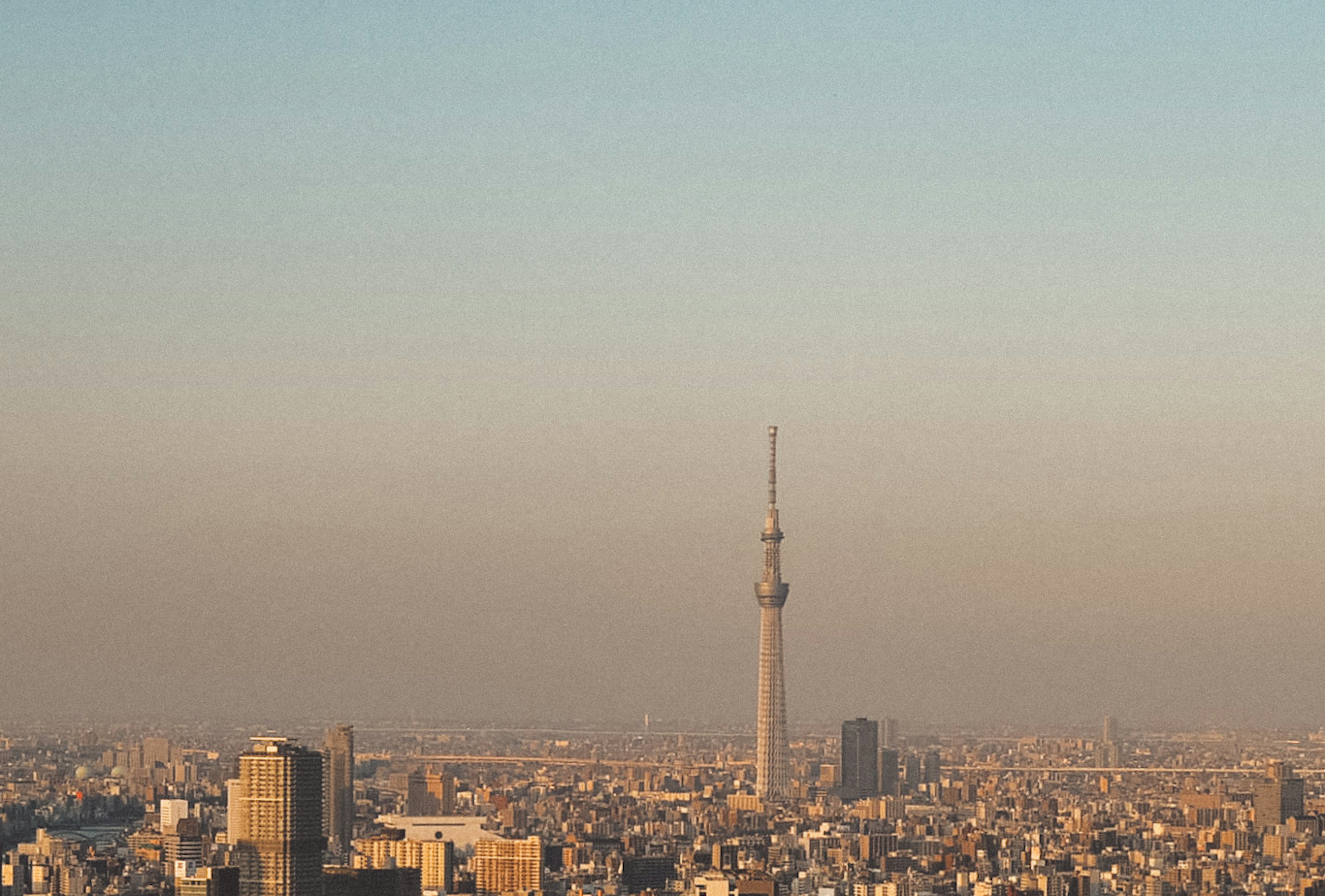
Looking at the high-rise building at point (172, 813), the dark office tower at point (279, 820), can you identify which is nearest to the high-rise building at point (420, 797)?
the high-rise building at point (172, 813)

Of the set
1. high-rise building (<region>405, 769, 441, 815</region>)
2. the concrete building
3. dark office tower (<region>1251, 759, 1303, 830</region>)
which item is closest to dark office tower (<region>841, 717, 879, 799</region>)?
dark office tower (<region>1251, 759, 1303, 830</region>)

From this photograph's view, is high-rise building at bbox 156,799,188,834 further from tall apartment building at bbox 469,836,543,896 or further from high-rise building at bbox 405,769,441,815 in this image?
high-rise building at bbox 405,769,441,815

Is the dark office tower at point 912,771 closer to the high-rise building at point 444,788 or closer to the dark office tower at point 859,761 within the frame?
the dark office tower at point 859,761

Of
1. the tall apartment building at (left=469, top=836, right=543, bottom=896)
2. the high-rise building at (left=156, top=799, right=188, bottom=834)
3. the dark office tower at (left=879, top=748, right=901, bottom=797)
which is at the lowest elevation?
the tall apartment building at (left=469, top=836, right=543, bottom=896)

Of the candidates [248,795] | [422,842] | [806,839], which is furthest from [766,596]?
[248,795]

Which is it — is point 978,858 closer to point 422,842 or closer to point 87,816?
point 422,842

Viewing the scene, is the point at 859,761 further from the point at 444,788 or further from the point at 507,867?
the point at 507,867
